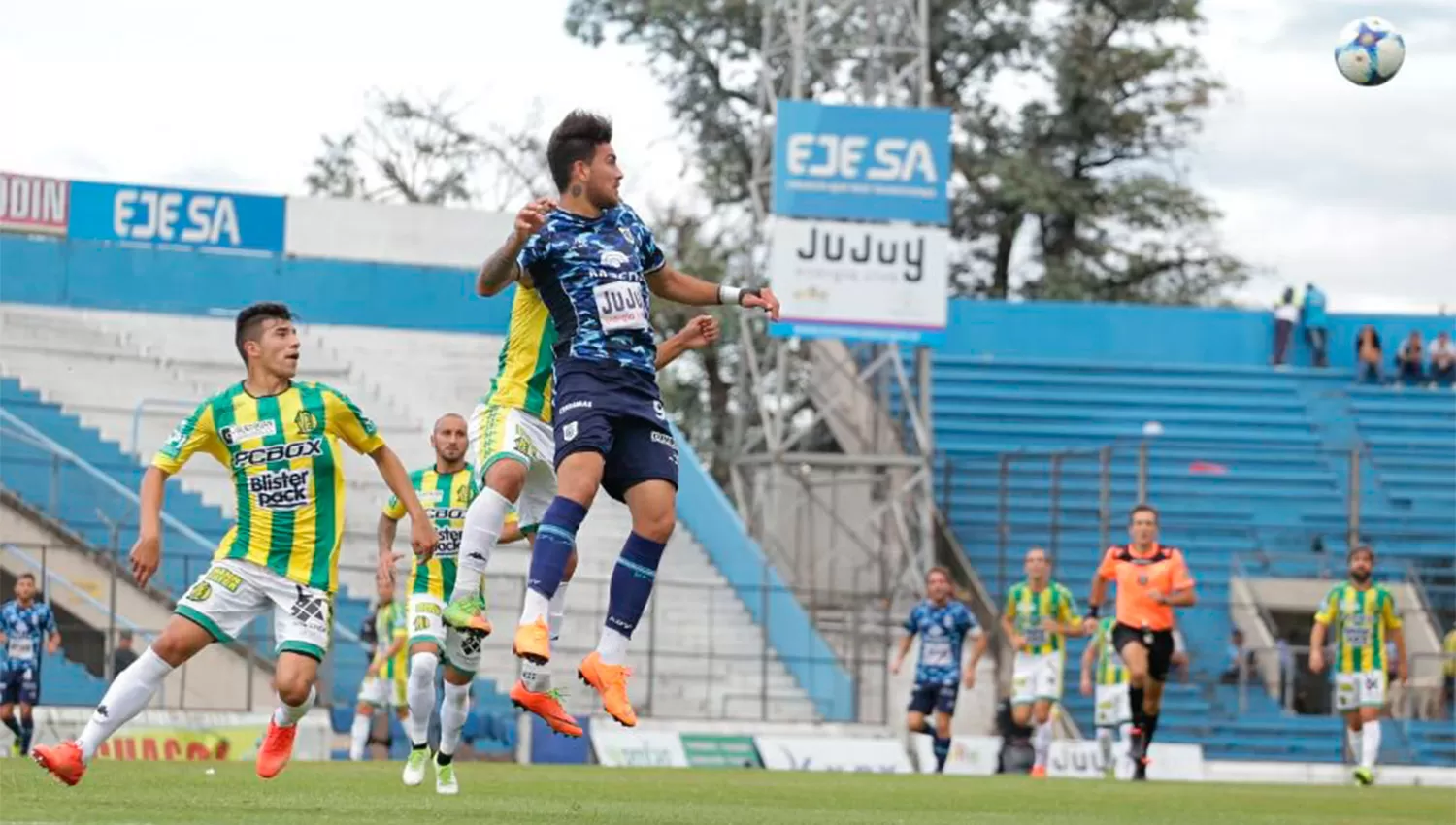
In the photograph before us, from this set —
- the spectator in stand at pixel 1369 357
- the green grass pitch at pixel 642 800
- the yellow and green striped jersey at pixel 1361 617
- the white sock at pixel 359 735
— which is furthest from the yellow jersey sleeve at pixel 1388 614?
the spectator in stand at pixel 1369 357

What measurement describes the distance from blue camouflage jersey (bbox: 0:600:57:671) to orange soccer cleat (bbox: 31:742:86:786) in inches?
514

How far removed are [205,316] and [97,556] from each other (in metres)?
6.86

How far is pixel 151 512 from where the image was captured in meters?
10.3

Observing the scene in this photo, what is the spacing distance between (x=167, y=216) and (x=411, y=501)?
26780 mm

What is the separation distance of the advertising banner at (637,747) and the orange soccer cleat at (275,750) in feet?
49.3

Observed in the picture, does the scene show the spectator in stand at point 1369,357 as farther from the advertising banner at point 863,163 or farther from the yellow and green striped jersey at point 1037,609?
the yellow and green striped jersey at point 1037,609

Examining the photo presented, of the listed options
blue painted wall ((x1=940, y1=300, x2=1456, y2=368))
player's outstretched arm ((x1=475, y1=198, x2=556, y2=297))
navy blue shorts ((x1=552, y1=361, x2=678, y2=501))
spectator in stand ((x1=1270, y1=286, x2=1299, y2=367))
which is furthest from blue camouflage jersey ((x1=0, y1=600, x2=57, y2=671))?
spectator in stand ((x1=1270, y1=286, x2=1299, y2=367))

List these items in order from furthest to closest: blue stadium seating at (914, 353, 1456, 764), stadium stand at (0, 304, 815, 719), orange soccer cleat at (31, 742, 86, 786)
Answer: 1. blue stadium seating at (914, 353, 1456, 764)
2. stadium stand at (0, 304, 815, 719)
3. orange soccer cleat at (31, 742, 86, 786)

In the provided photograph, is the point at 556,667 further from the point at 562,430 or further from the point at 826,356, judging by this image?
the point at 562,430

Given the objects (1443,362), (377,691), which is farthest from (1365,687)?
(1443,362)

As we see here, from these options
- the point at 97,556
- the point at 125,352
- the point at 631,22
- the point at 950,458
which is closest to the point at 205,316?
the point at 125,352

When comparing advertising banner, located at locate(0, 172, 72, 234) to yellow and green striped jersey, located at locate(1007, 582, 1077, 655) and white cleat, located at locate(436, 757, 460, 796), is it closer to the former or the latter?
yellow and green striped jersey, located at locate(1007, 582, 1077, 655)

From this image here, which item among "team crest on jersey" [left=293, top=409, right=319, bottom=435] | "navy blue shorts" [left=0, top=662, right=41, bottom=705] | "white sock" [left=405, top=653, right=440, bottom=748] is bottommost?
"navy blue shorts" [left=0, top=662, right=41, bottom=705]

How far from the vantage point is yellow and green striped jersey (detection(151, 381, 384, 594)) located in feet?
35.0
